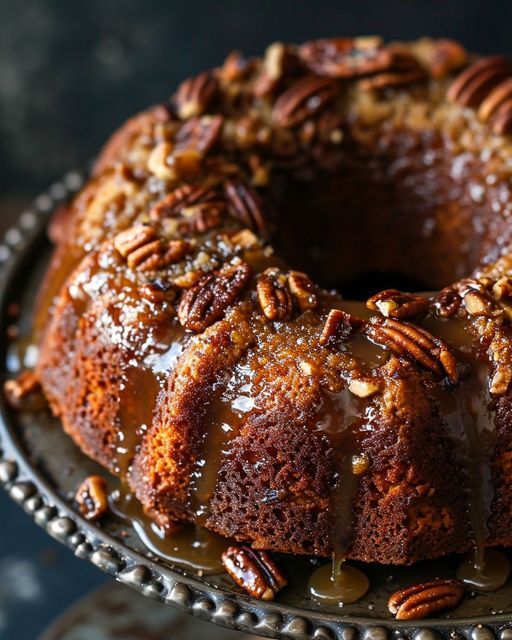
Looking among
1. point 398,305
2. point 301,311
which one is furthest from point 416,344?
point 301,311

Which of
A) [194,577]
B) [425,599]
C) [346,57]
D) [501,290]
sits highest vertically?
[346,57]

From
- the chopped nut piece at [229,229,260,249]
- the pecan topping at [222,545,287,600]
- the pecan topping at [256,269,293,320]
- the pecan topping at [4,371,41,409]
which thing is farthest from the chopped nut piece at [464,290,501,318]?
the pecan topping at [4,371,41,409]

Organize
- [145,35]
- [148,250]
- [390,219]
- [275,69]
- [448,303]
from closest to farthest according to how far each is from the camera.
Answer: [448,303], [148,250], [275,69], [390,219], [145,35]

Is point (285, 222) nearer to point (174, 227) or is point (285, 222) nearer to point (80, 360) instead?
point (174, 227)

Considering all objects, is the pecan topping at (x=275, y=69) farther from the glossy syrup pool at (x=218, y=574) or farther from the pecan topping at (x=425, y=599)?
the pecan topping at (x=425, y=599)

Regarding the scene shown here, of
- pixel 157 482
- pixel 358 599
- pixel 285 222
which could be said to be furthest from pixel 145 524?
pixel 285 222

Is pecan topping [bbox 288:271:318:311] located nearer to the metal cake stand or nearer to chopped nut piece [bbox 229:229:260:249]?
chopped nut piece [bbox 229:229:260:249]

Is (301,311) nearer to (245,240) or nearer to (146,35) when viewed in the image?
(245,240)
